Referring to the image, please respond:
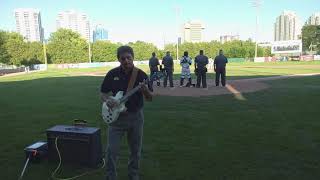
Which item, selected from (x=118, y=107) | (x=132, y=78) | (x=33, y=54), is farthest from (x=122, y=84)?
(x=33, y=54)

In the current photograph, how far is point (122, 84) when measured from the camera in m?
4.71

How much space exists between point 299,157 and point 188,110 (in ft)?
17.7

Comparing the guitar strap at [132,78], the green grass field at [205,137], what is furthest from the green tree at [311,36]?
the guitar strap at [132,78]

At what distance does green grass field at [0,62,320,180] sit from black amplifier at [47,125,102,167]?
207 mm

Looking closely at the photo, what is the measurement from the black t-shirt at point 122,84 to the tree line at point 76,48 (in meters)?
64.4

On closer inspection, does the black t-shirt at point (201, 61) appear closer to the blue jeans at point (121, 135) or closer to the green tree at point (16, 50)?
the blue jeans at point (121, 135)

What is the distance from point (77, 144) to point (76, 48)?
7928cm

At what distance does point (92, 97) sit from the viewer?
1559 centimetres

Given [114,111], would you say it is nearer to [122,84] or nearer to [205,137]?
[122,84]

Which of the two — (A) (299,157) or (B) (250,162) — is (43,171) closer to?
(B) (250,162)

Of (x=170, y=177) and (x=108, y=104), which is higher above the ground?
(x=108, y=104)

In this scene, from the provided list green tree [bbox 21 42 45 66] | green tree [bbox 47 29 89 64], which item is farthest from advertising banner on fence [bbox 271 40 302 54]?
green tree [bbox 21 42 45 66]

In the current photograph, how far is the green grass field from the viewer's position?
228 inches

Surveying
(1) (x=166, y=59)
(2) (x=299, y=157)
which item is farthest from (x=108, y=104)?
(1) (x=166, y=59)
